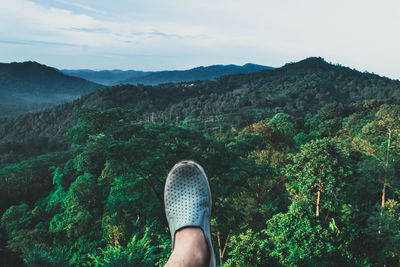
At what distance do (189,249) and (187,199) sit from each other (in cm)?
57

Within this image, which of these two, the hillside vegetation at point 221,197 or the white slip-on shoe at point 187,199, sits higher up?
the white slip-on shoe at point 187,199

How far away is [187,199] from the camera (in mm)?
2703

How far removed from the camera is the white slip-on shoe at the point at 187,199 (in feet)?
8.34

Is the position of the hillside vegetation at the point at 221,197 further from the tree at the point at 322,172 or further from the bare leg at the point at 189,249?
the bare leg at the point at 189,249

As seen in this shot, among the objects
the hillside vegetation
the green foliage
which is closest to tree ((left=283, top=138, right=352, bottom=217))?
the hillside vegetation

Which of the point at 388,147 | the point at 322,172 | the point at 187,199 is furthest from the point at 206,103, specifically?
the point at 187,199

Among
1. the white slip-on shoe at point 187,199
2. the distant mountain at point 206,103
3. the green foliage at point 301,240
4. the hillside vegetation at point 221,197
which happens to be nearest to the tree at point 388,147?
the hillside vegetation at point 221,197

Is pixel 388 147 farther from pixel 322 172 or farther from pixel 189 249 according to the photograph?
pixel 189 249

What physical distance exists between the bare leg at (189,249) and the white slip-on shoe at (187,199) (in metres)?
0.06

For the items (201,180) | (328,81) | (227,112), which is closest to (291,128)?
(201,180)

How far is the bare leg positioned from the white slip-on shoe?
0.06 metres

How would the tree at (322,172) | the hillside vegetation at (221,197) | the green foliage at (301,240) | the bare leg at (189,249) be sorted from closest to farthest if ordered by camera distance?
the bare leg at (189,249) < the hillside vegetation at (221,197) < the green foliage at (301,240) < the tree at (322,172)

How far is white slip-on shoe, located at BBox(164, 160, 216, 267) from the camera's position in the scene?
2541 mm

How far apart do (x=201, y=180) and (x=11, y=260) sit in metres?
2.30
